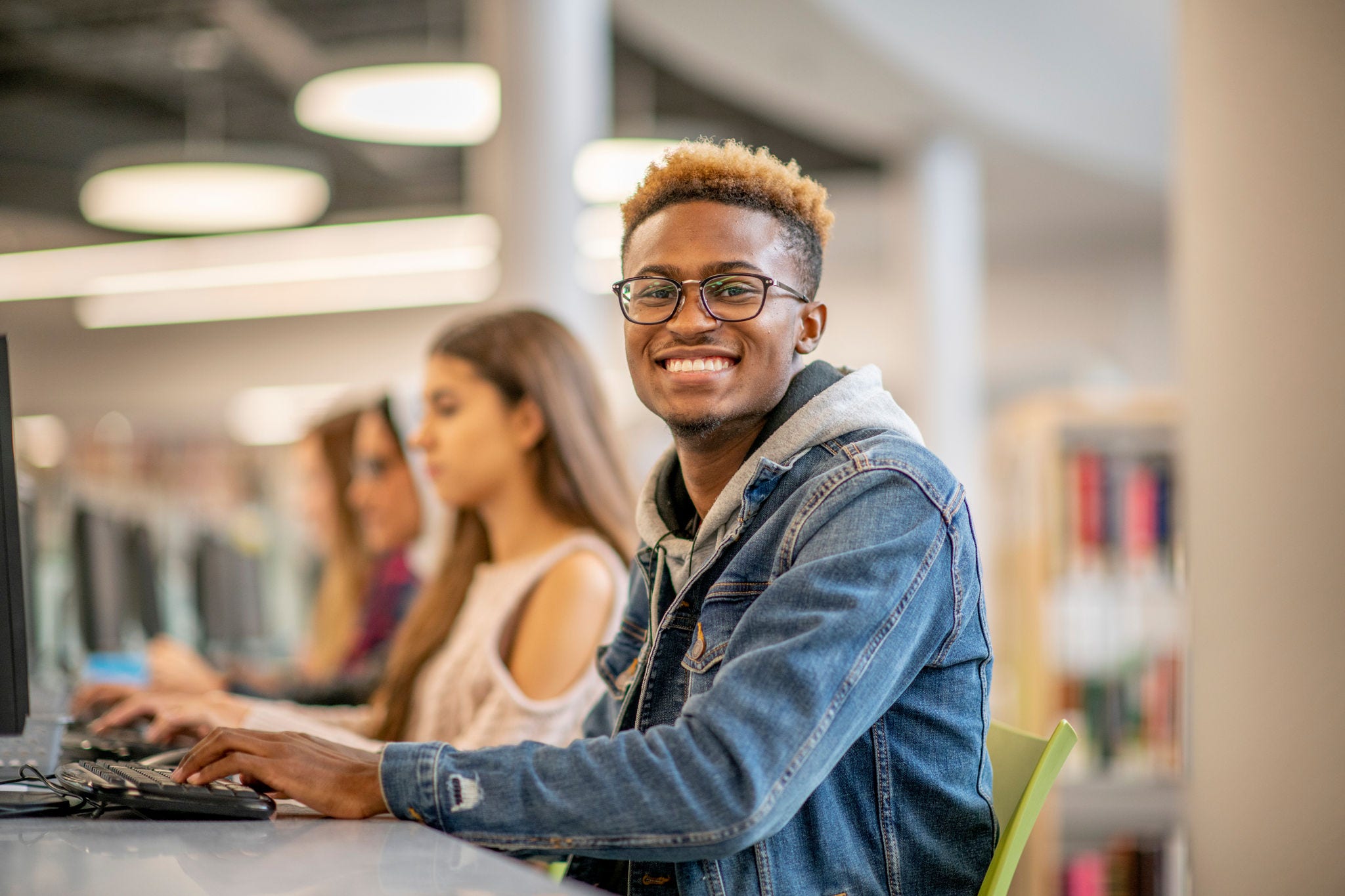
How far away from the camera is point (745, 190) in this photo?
165 cm

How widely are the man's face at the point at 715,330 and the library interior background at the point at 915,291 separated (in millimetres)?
648

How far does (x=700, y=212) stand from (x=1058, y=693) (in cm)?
320

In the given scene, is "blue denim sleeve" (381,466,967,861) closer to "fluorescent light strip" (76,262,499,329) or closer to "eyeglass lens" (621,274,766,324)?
"eyeglass lens" (621,274,766,324)

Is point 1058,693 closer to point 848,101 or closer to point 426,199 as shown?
point 848,101

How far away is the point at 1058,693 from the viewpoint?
4.39 metres

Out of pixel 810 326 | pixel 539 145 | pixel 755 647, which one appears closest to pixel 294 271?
pixel 539 145

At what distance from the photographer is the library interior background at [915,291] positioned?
1766 millimetres

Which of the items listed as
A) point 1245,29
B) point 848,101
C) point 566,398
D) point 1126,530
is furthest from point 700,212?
point 848,101

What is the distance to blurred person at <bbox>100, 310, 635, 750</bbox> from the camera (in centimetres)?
238

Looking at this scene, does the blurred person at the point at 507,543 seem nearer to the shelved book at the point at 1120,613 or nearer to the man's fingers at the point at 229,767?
the man's fingers at the point at 229,767

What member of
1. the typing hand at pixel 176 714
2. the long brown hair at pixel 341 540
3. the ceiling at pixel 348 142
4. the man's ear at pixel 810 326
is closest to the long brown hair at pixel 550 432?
the typing hand at pixel 176 714

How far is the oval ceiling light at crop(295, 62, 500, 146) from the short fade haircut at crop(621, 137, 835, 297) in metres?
2.87

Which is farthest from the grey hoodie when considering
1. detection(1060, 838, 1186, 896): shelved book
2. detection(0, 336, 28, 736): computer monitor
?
detection(1060, 838, 1186, 896): shelved book

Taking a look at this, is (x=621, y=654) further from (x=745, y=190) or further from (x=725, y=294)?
(x=745, y=190)
